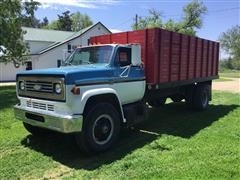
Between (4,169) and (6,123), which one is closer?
(4,169)

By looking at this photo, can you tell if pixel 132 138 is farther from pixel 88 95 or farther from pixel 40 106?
pixel 40 106

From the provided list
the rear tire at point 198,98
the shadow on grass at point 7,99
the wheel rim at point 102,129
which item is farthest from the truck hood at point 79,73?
the shadow on grass at point 7,99

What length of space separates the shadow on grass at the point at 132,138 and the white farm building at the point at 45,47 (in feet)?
90.4

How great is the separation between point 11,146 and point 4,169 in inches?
57.1

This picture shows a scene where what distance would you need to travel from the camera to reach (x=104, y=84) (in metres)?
6.96

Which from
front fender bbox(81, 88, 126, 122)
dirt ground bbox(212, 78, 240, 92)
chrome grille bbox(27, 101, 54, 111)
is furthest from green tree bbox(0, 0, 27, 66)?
front fender bbox(81, 88, 126, 122)

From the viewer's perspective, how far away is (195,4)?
5388 centimetres

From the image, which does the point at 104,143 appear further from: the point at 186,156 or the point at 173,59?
the point at 173,59

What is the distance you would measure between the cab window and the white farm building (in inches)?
1167

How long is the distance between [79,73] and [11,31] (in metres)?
20.4

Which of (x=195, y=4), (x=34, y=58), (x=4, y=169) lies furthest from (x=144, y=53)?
(x=195, y=4)

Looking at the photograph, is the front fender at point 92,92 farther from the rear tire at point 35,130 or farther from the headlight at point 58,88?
the rear tire at point 35,130

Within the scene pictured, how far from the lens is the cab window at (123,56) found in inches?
300

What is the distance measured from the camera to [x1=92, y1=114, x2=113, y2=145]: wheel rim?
6762mm
